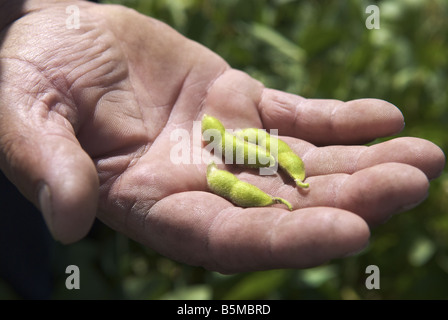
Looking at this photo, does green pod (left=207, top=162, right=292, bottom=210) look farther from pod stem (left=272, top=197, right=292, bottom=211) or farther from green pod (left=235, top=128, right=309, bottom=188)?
green pod (left=235, top=128, right=309, bottom=188)

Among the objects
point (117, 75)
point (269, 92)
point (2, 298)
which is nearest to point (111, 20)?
point (117, 75)

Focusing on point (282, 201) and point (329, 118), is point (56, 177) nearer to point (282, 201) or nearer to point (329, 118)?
point (282, 201)

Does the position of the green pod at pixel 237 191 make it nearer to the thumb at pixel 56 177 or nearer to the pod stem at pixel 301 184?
the pod stem at pixel 301 184

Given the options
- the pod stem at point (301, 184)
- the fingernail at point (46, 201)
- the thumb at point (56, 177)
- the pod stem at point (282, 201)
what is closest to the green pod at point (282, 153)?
the pod stem at point (301, 184)

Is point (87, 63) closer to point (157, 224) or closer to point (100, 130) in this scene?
point (100, 130)

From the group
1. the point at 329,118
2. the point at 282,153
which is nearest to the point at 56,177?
the point at 282,153

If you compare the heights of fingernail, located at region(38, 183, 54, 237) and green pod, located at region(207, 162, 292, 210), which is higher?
fingernail, located at region(38, 183, 54, 237)

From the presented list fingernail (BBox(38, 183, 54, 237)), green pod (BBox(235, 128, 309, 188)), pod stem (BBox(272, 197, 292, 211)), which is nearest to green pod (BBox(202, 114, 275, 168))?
green pod (BBox(235, 128, 309, 188))
